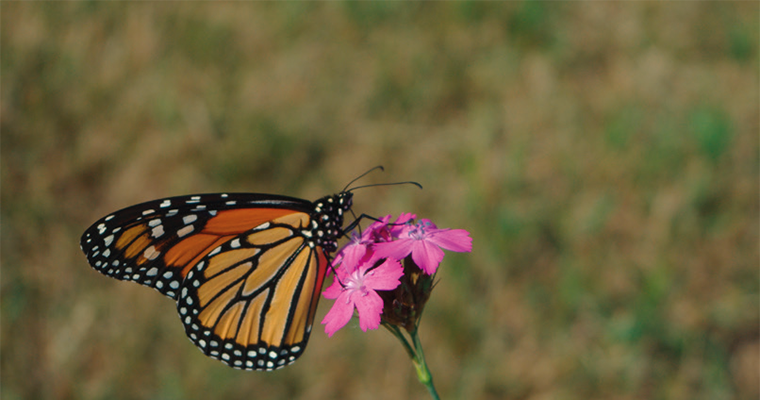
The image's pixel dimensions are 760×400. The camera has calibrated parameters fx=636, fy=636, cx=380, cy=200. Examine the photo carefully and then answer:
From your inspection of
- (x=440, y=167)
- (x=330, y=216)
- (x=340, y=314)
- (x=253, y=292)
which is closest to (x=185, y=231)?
(x=253, y=292)

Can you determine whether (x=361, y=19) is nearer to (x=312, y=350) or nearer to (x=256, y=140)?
(x=256, y=140)

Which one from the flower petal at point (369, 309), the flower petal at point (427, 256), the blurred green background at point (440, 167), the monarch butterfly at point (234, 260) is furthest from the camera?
the blurred green background at point (440, 167)

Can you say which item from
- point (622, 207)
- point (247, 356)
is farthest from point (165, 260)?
point (622, 207)

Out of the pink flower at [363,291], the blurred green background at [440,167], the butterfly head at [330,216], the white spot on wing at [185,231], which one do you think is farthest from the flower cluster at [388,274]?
the blurred green background at [440,167]

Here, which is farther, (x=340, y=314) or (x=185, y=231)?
(x=185, y=231)

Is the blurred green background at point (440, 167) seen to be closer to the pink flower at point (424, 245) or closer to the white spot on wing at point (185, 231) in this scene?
the white spot on wing at point (185, 231)

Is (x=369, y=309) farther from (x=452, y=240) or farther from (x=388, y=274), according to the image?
(x=452, y=240)
